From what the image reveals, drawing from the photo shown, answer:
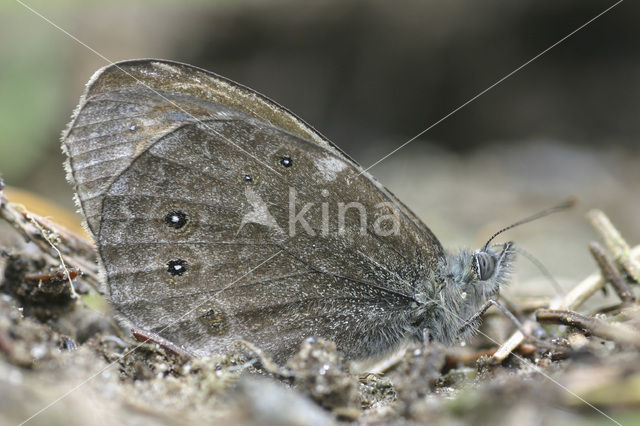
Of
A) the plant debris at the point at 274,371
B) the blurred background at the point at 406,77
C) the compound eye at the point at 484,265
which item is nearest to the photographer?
the plant debris at the point at 274,371

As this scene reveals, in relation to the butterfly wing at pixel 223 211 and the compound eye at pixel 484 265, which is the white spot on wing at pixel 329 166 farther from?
the compound eye at pixel 484 265

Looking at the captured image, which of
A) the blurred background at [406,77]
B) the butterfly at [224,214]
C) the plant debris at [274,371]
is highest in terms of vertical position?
the blurred background at [406,77]

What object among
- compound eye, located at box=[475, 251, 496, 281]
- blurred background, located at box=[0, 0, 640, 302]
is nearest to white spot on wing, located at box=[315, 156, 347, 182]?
compound eye, located at box=[475, 251, 496, 281]

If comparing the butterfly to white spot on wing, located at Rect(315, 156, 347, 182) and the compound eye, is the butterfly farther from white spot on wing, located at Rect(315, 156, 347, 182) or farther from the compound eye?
the compound eye

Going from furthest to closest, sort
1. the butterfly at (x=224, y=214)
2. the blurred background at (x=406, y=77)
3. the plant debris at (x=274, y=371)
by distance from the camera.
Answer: the blurred background at (x=406, y=77) → the butterfly at (x=224, y=214) → the plant debris at (x=274, y=371)

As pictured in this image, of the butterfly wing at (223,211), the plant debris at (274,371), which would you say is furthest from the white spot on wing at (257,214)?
the plant debris at (274,371)

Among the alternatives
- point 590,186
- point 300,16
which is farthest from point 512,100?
point 300,16

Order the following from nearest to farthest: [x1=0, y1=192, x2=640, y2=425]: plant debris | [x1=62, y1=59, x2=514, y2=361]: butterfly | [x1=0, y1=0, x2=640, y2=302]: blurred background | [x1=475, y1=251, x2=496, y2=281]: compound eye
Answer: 1. [x1=0, y1=192, x2=640, y2=425]: plant debris
2. [x1=62, y1=59, x2=514, y2=361]: butterfly
3. [x1=475, y1=251, x2=496, y2=281]: compound eye
4. [x1=0, y1=0, x2=640, y2=302]: blurred background
